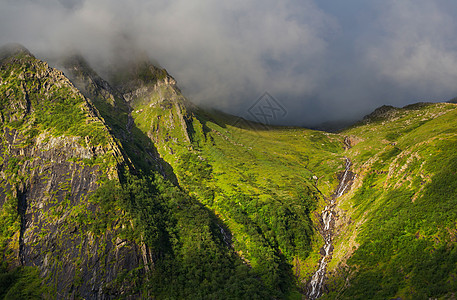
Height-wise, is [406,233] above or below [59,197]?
below

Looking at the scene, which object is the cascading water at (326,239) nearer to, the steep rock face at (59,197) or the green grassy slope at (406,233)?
the green grassy slope at (406,233)

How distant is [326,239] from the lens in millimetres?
137875

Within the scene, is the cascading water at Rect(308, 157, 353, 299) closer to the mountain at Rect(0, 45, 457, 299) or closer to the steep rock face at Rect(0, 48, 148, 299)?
the mountain at Rect(0, 45, 457, 299)

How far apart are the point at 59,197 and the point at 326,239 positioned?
465ft

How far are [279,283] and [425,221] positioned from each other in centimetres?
6501

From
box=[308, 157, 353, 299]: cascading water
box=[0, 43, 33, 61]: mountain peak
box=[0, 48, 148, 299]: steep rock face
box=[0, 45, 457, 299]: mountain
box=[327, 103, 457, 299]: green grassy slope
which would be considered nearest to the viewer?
box=[327, 103, 457, 299]: green grassy slope

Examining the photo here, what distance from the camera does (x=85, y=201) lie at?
112 metres

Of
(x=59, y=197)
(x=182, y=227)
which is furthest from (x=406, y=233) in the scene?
(x=59, y=197)

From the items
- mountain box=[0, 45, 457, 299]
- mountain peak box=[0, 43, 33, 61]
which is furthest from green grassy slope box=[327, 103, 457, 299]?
mountain peak box=[0, 43, 33, 61]

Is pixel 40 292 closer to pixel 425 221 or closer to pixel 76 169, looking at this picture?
pixel 76 169

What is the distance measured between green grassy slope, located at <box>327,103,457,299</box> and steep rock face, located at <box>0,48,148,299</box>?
9204cm

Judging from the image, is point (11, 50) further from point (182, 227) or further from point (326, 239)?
point (326, 239)

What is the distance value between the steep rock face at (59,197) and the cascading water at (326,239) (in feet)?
254

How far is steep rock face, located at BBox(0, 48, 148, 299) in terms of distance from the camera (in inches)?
3659
